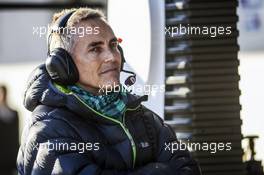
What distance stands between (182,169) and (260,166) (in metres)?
0.66

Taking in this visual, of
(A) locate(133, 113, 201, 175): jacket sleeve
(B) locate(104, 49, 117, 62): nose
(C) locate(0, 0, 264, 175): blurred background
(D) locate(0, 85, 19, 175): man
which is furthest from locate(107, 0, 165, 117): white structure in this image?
(D) locate(0, 85, 19, 175): man

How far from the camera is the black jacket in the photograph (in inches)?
95.9

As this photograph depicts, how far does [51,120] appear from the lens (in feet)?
8.18

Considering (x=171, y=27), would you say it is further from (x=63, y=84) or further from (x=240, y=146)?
(x=63, y=84)

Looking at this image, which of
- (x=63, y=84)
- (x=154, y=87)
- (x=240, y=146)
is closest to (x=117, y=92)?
(x=63, y=84)

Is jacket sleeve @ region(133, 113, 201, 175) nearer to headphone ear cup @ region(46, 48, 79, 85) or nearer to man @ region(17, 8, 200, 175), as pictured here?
man @ region(17, 8, 200, 175)

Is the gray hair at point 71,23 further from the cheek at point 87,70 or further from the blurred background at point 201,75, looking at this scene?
the blurred background at point 201,75

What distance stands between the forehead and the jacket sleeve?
31 cm

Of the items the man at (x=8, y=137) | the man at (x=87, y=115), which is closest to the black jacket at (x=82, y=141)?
the man at (x=87, y=115)

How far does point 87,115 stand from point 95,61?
6.7 inches

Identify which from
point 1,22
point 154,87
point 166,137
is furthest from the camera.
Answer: point 1,22

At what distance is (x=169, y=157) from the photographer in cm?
265

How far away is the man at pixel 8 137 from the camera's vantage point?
592cm

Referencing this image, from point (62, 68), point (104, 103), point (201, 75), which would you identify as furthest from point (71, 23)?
point (201, 75)
